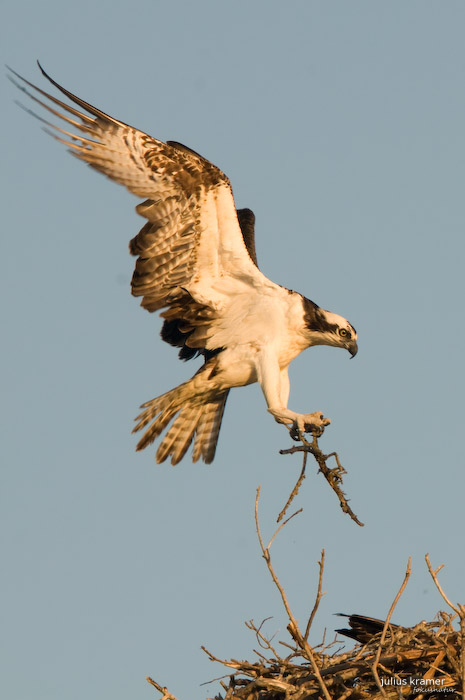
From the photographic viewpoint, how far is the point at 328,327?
34.8 ft

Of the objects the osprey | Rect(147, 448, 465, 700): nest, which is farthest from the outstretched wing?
Rect(147, 448, 465, 700): nest

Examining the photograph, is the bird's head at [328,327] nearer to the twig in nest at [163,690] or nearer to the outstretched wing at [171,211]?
the outstretched wing at [171,211]

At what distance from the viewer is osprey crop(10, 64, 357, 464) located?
33.5ft

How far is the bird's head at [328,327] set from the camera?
34.8ft

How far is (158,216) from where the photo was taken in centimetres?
1030

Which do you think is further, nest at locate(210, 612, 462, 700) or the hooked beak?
the hooked beak

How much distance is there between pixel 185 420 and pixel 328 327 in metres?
1.90

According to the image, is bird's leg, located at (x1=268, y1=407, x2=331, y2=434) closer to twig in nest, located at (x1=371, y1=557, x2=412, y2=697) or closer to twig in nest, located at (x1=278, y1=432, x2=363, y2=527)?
twig in nest, located at (x1=278, y1=432, x2=363, y2=527)

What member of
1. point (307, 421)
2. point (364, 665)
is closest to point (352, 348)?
point (307, 421)

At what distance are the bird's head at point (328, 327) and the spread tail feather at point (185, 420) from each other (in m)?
1.26

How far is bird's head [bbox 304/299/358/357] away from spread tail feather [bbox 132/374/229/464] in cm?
126

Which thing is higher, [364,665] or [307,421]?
[307,421]

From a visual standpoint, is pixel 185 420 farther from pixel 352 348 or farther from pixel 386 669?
pixel 386 669

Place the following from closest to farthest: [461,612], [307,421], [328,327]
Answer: [461,612] → [307,421] → [328,327]
